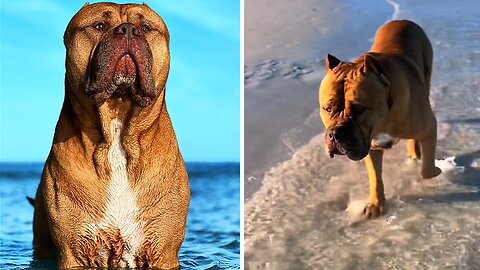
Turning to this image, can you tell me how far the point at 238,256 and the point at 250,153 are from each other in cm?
102

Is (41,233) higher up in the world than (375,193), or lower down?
higher up

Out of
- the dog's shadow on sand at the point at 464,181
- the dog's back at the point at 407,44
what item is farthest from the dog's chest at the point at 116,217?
the dog's shadow on sand at the point at 464,181

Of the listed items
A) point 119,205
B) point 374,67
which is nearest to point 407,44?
point 374,67

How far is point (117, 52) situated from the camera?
1.83 metres

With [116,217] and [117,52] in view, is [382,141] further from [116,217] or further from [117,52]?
[117,52]

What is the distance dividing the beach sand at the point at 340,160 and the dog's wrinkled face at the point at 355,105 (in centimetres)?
51

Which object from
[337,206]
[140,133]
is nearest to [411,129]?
[337,206]

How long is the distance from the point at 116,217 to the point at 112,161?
0.16 m

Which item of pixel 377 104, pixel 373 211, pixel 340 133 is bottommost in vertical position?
pixel 373 211

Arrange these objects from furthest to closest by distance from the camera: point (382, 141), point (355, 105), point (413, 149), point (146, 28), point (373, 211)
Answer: point (413, 149) → point (373, 211) → point (382, 141) → point (355, 105) → point (146, 28)

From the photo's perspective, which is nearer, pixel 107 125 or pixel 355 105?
pixel 107 125

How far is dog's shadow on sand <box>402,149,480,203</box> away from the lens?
139 inches

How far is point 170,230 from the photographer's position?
207 cm

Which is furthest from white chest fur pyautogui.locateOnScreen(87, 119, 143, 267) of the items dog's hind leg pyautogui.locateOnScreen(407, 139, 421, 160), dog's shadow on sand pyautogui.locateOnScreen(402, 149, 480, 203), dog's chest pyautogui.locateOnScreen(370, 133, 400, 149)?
dog's hind leg pyautogui.locateOnScreen(407, 139, 421, 160)
